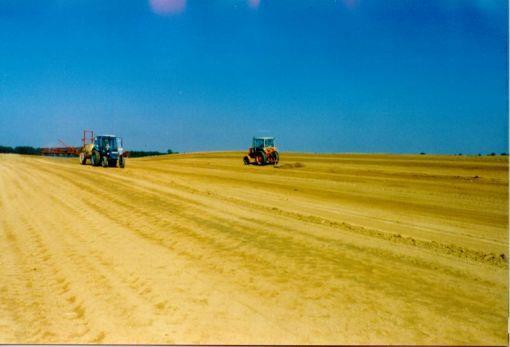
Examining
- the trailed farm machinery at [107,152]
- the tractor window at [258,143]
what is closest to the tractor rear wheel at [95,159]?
the trailed farm machinery at [107,152]

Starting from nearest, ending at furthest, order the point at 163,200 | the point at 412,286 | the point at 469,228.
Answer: the point at 412,286 → the point at 469,228 → the point at 163,200

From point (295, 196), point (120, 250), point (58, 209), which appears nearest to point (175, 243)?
point (120, 250)

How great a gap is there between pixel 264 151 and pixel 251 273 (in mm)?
21605

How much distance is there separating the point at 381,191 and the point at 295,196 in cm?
311

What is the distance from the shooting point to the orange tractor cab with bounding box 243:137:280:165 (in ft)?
87.1

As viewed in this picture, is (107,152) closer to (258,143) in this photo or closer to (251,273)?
(258,143)

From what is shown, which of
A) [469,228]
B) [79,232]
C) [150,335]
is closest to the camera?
[150,335]

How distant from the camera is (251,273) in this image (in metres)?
5.18

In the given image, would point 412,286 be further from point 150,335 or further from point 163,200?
point 163,200

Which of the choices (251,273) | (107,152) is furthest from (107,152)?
(251,273)

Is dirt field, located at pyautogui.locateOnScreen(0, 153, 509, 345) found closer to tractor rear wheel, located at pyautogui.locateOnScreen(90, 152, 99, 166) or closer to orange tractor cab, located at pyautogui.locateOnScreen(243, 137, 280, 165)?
orange tractor cab, located at pyautogui.locateOnScreen(243, 137, 280, 165)

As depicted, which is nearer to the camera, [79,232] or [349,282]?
[349,282]

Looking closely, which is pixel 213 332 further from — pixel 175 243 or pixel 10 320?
pixel 175 243

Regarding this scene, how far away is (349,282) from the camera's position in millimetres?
4832
